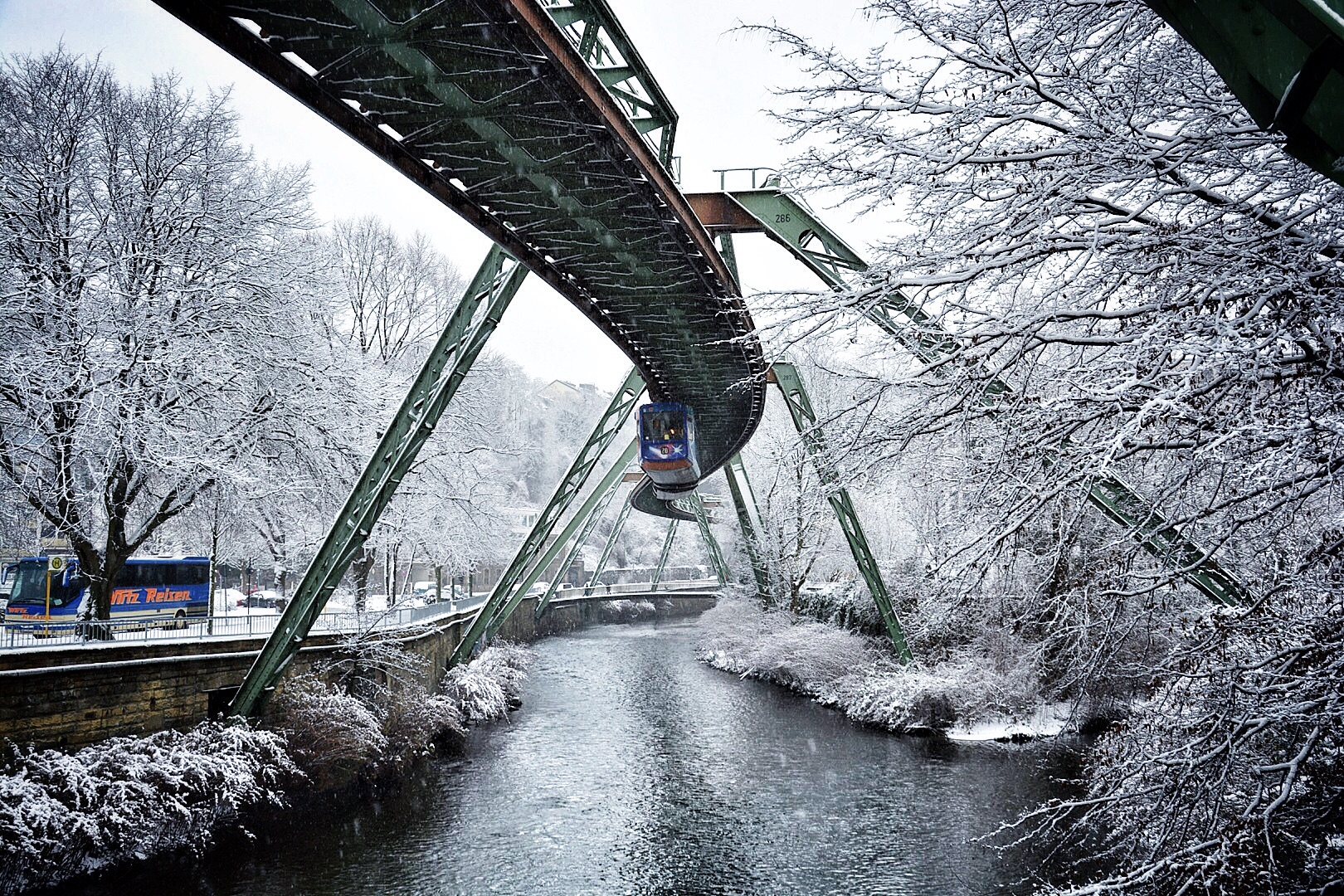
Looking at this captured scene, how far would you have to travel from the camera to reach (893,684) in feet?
64.0

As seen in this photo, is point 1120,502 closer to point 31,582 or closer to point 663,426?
point 663,426

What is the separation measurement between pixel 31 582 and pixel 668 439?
15775 mm

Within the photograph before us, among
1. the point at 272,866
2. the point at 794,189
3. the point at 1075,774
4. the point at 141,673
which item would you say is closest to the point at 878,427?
the point at 794,189

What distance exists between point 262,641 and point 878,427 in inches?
514

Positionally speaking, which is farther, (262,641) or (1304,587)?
(262,641)

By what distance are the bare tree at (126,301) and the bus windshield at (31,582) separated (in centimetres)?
693

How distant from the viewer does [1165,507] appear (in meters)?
5.05

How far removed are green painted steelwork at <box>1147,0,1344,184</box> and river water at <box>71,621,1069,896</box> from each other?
30.9 ft

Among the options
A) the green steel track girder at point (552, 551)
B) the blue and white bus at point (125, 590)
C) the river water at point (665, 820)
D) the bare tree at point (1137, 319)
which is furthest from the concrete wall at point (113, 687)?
the bare tree at point (1137, 319)

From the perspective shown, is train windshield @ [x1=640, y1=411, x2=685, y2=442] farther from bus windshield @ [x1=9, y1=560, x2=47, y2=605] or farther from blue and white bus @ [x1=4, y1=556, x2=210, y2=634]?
bus windshield @ [x1=9, y1=560, x2=47, y2=605]

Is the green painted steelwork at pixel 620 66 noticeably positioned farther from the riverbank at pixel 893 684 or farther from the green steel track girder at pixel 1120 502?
the riverbank at pixel 893 684

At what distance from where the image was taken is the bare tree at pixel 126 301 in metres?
12.6

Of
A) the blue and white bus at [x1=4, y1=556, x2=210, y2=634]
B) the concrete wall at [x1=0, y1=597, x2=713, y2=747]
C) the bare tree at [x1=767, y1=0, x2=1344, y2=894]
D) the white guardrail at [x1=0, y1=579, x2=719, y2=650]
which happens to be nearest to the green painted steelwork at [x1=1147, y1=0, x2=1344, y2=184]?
the bare tree at [x1=767, y1=0, x2=1344, y2=894]

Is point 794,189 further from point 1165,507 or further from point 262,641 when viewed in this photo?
point 262,641
